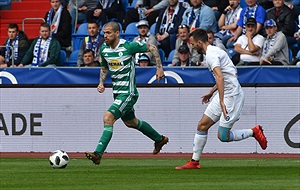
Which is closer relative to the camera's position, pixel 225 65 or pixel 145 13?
pixel 225 65

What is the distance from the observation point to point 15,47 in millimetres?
21500

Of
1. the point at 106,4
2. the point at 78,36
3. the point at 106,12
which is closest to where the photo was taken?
the point at 78,36

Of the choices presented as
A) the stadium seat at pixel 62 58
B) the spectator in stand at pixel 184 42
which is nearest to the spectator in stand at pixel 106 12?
the stadium seat at pixel 62 58

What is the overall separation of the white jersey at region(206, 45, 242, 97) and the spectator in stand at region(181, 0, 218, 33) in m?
7.14

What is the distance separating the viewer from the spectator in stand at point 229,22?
20.2 metres

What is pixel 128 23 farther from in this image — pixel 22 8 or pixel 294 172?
pixel 294 172

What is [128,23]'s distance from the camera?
72.7 ft

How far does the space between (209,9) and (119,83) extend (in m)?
6.79

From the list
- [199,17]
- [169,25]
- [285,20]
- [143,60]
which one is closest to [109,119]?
[143,60]

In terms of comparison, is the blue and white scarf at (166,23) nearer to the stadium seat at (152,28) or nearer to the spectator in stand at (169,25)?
→ the spectator in stand at (169,25)

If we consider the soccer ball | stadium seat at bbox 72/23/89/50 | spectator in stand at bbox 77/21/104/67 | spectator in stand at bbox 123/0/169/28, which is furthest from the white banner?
the soccer ball

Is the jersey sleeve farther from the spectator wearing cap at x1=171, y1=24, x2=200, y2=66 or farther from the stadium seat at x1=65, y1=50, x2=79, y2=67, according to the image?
the stadium seat at x1=65, y1=50, x2=79, y2=67

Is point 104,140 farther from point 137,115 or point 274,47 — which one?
point 274,47

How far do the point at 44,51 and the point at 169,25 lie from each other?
10.00 ft
